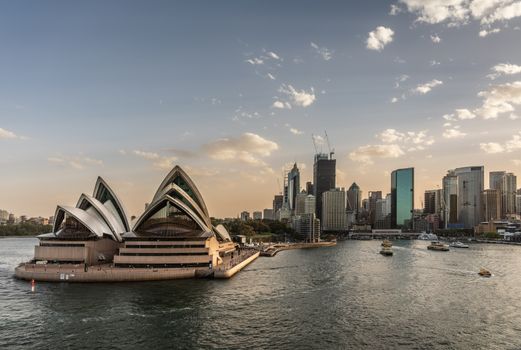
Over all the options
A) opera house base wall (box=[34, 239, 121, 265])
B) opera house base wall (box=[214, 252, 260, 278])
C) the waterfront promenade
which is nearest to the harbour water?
opera house base wall (box=[214, 252, 260, 278])

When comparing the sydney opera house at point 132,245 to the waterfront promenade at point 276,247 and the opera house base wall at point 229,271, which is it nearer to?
the opera house base wall at point 229,271

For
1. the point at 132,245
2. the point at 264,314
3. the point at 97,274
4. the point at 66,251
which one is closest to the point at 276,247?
the point at 132,245

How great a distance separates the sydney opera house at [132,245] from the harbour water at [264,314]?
3003mm

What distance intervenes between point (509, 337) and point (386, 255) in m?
82.0

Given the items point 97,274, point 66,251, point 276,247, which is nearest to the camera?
point 97,274

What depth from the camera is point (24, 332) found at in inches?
1356

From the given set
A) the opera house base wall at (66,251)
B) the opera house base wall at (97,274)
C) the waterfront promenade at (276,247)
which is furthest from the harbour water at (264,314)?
the waterfront promenade at (276,247)

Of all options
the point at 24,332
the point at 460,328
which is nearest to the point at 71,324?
the point at 24,332

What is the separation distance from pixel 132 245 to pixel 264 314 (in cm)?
3119

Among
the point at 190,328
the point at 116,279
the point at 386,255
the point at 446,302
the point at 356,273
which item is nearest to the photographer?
the point at 190,328

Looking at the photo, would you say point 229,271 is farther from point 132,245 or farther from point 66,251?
point 66,251

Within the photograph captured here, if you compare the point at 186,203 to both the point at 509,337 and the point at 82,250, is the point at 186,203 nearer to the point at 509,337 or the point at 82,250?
the point at 82,250

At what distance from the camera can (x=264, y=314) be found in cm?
4091

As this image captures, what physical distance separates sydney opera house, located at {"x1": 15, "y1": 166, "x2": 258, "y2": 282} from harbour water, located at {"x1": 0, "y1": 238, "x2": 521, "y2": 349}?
9.85ft
